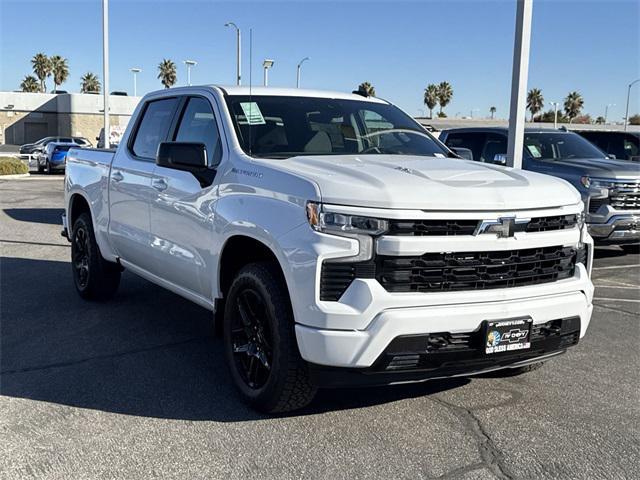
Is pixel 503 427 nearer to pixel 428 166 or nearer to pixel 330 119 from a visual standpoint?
pixel 428 166

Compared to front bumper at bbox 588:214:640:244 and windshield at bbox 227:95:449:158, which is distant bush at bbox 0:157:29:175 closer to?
front bumper at bbox 588:214:640:244

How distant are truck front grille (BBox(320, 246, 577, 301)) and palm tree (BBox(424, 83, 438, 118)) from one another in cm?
8476

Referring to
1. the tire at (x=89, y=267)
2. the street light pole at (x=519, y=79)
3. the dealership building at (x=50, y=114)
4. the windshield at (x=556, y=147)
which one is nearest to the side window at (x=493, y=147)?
the windshield at (x=556, y=147)

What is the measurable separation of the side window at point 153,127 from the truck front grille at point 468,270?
9.42ft

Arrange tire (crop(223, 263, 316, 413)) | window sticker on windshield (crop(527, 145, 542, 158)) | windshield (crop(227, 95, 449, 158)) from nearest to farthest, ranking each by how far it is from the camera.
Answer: tire (crop(223, 263, 316, 413)), windshield (crop(227, 95, 449, 158)), window sticker on windshield (crop(527, 145, 542, 158))

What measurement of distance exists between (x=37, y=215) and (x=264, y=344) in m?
11.6

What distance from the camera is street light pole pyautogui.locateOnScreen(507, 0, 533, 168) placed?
7852mm

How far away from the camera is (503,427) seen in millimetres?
4043

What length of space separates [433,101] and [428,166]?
8518 cm

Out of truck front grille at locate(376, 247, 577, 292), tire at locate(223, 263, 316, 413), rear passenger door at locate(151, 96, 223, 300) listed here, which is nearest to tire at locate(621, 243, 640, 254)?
truck front grille at locate(376, 247, 577, 292)

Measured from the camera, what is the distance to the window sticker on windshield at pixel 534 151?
10953 millimetres

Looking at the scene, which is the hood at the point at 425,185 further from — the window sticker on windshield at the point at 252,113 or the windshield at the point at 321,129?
the window sticker on windshield at the point at 252,113

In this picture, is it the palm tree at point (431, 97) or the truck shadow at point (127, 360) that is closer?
the truck shadow at point (127, 360)

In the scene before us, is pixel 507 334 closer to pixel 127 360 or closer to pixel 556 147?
pixel 127 360
